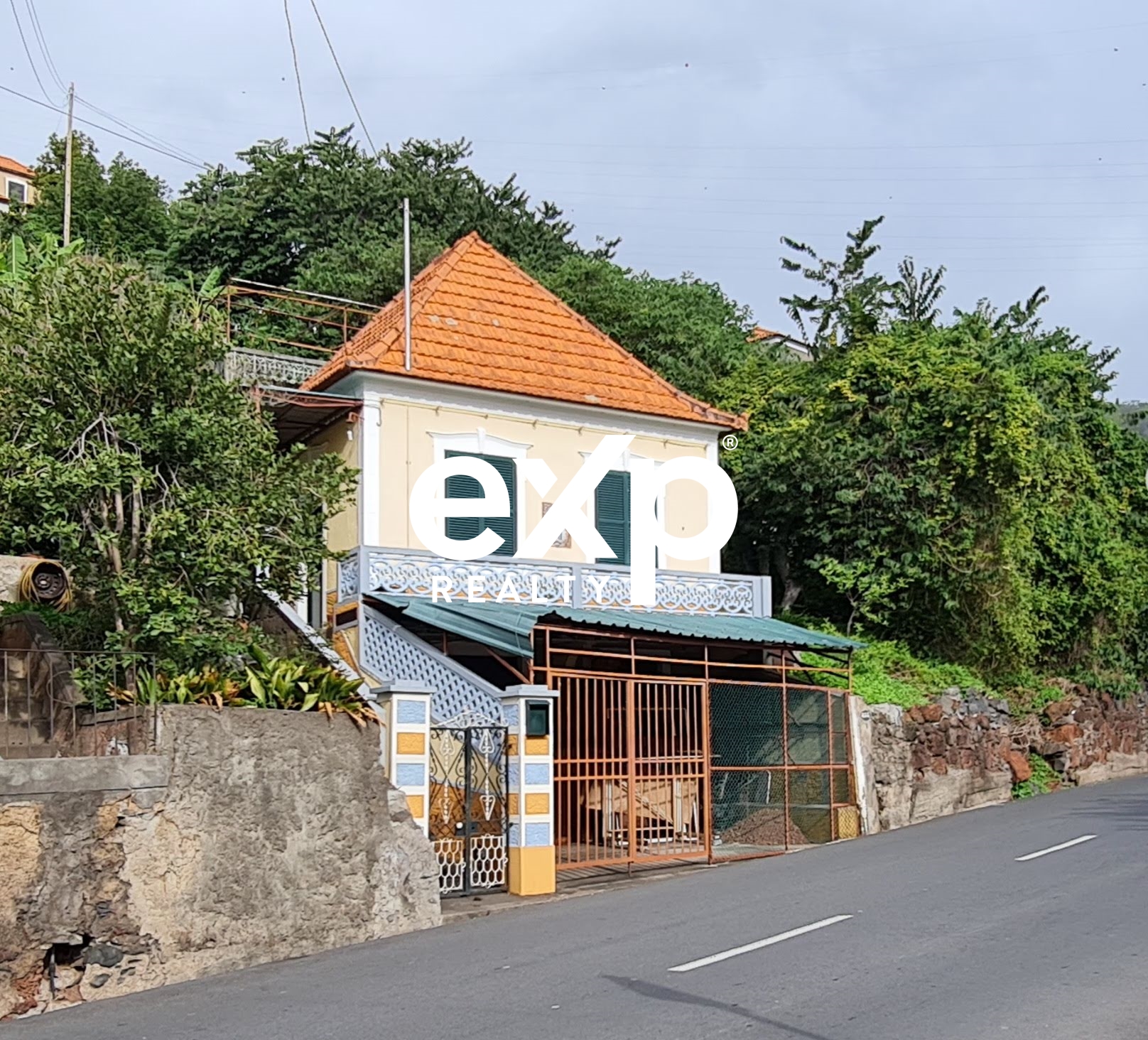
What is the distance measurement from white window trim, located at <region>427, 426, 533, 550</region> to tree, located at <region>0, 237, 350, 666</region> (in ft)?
26.0

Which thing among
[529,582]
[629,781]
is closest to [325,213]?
[529,582]

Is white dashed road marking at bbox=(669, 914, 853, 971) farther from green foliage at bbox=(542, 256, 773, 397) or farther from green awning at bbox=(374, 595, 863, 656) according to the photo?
green foliage at bbox=(542, 256, 773, 397)

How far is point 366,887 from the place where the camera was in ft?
40.7

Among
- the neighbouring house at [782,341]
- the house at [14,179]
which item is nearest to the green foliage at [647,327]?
the neighbouring house at [782,341]

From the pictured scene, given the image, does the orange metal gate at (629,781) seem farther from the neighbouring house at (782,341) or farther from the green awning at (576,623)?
the neighbouring house at (782,341)

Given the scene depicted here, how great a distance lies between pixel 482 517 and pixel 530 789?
26.5 feet

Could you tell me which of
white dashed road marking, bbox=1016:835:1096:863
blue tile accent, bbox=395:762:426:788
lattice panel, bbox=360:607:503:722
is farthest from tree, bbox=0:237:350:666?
white dashed road marking, bbox=1016:835:1096:863

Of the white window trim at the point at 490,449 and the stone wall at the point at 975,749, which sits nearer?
the stone wall at the point at 975,749

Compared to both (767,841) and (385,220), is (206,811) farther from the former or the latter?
(385,220)

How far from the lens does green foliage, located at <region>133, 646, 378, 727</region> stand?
11.8 m

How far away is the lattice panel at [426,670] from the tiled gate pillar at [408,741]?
1.33 m

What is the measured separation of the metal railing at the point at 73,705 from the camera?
36.8ft

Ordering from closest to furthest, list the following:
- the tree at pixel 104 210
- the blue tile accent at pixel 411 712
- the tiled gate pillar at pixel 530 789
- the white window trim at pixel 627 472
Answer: the blue tile accent at pixel 411 712 < the tiled gate pillar at pixel 530 789 < the white window trim at pixel 627 472 < the tree at pixel 104 210

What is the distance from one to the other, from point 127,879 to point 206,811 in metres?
0.85
